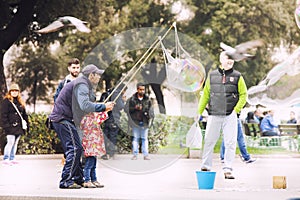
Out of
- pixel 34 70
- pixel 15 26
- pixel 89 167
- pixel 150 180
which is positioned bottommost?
pixel 150 180

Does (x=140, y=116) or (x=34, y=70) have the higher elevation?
(x=34, y=70)

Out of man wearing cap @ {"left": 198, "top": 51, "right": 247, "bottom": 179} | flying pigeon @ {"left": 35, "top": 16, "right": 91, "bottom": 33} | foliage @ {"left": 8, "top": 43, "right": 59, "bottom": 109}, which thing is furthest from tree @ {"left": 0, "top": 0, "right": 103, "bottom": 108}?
foliage @ {"left": 8, "top": 43, "right": 59, "bottom": 109}

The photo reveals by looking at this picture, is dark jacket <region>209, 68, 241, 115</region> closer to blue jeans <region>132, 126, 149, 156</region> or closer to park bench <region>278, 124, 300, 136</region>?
blue jeans <region>132, 126, 149, 156</region>

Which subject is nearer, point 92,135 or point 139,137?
point 92,135

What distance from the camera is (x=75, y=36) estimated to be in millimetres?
35750

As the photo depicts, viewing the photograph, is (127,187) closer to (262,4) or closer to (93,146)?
(93,146)

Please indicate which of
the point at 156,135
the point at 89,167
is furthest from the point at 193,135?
the point at 156,135

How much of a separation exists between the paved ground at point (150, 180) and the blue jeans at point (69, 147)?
0.22 metres

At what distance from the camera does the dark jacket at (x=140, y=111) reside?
16984 mm

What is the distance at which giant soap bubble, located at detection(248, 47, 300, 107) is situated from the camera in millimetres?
14648

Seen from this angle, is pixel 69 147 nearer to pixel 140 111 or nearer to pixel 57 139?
pixel 140 111

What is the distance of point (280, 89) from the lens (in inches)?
659

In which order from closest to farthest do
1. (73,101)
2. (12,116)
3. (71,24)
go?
(73,101) → (71,24) → (12,116)

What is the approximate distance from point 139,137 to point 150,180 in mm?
4821
